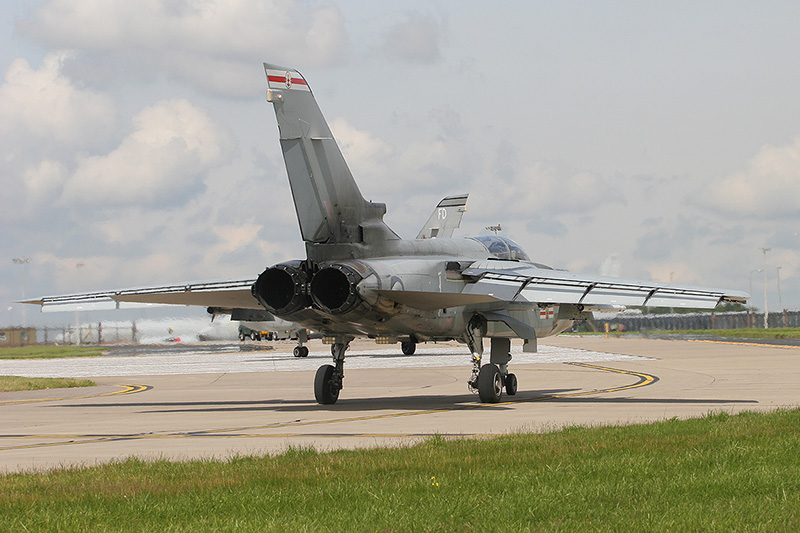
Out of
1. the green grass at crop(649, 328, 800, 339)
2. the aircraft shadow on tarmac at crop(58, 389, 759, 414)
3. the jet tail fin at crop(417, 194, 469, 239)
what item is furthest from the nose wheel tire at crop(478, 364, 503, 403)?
the green grass at crop(649, 328, 800, 339)

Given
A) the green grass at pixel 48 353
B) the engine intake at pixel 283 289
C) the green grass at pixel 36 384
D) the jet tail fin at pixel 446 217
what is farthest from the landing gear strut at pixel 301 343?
the engine intake at pixel 283 289

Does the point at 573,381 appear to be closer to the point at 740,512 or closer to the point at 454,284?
the point at 454,284

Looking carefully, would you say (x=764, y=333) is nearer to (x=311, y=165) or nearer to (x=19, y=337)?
(x=311, y=165)

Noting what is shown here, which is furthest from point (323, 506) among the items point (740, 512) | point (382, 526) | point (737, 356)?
point (737, 356)

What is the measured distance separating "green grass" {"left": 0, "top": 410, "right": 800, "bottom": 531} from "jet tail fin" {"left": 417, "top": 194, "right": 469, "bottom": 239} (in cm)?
2894

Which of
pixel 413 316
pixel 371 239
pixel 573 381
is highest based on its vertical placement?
pixel 371 239

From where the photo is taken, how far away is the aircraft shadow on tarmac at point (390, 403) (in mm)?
18422

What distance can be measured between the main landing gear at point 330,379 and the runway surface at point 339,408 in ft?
1.00

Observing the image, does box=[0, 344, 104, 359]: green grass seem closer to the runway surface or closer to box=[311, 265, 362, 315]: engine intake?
the runway surface

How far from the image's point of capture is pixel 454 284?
18766 millimetres

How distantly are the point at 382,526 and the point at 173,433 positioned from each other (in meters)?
8.46

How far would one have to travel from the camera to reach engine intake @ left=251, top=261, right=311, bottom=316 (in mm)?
17109

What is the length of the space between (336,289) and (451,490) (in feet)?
30.6

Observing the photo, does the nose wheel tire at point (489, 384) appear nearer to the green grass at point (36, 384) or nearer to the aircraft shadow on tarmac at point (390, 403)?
the aircraft shadow on tarmac at point (390, 403)
